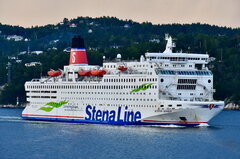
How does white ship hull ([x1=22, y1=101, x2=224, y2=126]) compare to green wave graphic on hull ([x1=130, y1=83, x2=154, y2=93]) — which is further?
green wave graphic on hull ([x1=130, y1=83, x2=154, y2=93])

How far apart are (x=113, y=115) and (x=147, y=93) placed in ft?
16.0

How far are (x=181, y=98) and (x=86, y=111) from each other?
10965 millimetres

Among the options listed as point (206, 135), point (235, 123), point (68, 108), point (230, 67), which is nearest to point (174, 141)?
point (206, 135)

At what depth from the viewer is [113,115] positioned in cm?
8581

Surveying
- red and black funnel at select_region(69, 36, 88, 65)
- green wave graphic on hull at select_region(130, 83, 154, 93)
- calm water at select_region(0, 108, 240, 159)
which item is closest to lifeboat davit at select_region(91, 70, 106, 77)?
calm water at select_region(0, 108, 240, 159)

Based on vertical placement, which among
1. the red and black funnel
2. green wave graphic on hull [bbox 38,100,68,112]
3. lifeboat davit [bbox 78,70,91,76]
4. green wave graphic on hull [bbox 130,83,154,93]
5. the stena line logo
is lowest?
the stena line logo

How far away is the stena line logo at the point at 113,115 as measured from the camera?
275ft

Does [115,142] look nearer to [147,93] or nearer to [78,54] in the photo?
[147,93]

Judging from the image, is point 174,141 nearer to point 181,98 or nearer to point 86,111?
point 181,98

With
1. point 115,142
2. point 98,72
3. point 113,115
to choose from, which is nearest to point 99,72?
point 98,72

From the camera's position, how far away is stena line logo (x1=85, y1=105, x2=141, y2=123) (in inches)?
3305

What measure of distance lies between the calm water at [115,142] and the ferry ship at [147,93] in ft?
4.06

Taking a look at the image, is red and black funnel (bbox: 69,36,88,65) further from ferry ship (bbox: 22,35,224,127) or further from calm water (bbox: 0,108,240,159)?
calm water (bbox: 0,108,240,159)

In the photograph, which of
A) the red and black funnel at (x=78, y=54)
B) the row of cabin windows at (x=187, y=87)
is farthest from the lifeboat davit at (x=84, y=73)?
the row of cabin windows at (x=187, y=87)
